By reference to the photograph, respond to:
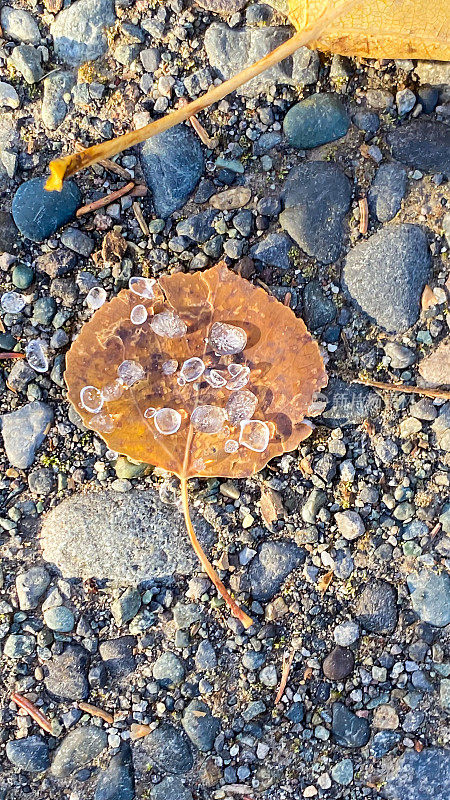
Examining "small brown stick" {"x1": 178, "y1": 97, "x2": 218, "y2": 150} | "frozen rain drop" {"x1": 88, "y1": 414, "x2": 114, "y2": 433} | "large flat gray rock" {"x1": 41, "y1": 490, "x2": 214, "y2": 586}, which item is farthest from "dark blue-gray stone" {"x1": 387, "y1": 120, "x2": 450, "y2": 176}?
"large flat gray rock" {"x1": 41, "y1": 490, "x2": 214, "y2": 586}

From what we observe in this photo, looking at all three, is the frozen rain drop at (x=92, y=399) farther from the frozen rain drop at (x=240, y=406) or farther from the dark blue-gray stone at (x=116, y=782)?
the dark blue-gray stone at (x=116, y=782)

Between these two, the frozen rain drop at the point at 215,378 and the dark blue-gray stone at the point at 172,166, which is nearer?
the frozen rain drop at the point at 215,378

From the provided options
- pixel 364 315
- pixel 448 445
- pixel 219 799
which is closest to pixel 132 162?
pixel 364 315

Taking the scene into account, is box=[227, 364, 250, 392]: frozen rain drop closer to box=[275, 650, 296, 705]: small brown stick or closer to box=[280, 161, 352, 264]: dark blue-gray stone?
box=[280, 161, 352, 264]: dark blue-gray stone

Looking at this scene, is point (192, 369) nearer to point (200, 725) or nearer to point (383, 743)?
point (200, 725)

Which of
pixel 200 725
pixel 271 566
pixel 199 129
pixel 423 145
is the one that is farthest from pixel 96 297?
pixel 200 725

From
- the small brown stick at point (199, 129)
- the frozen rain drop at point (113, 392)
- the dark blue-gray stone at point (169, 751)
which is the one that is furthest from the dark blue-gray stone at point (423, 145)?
the dark blue-gray stone at point (169, 751)
